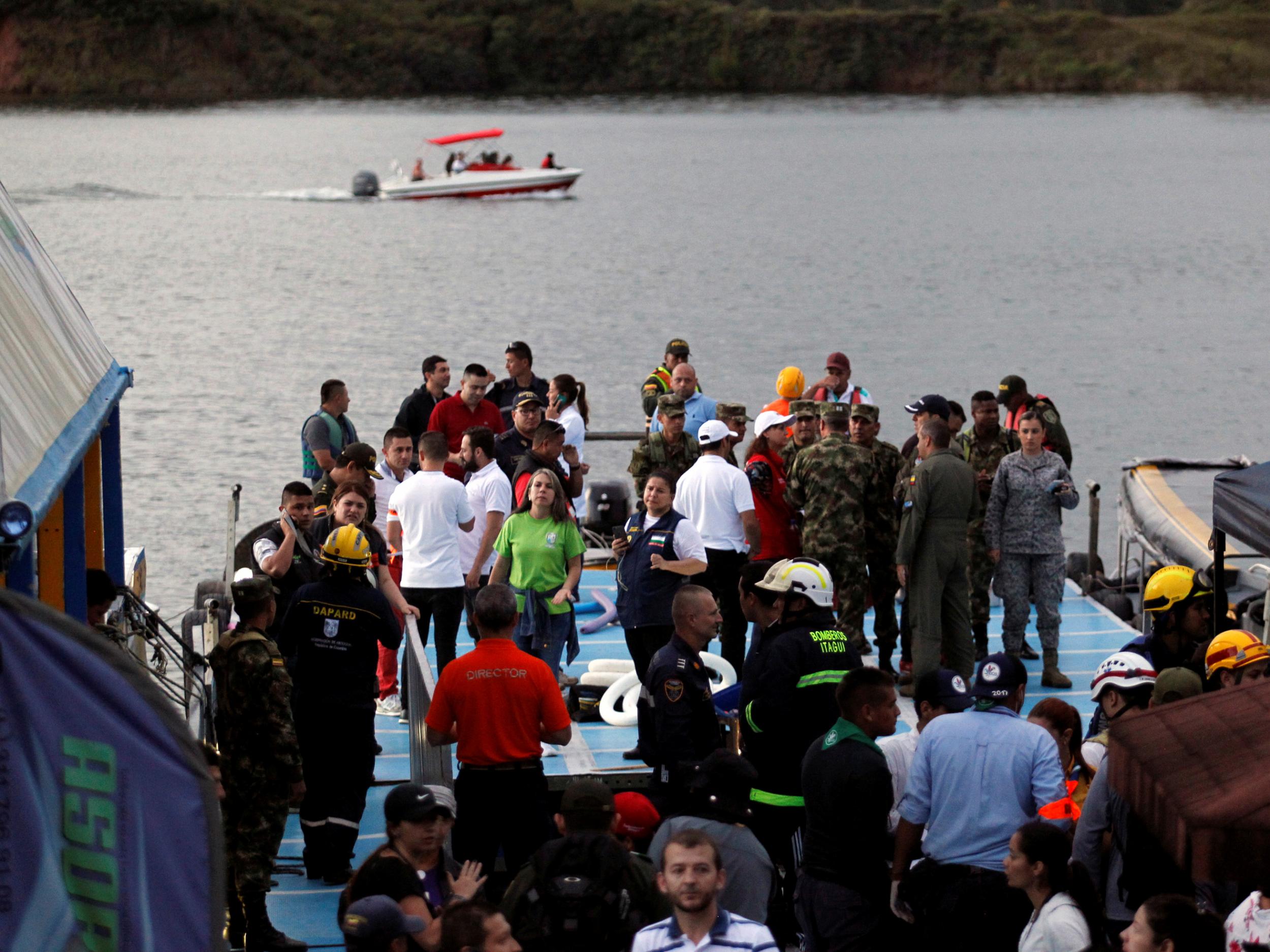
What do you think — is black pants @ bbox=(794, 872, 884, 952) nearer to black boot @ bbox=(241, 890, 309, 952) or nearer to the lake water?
black boot @ bbox=(241, 890, 309, 952)

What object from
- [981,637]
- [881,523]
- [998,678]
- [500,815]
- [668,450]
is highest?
[668,450]

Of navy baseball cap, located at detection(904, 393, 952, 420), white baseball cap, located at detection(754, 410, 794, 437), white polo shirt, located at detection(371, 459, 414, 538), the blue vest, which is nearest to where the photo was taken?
the blue vest

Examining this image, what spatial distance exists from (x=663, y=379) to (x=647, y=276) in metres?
44.1

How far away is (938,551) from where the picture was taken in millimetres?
9539

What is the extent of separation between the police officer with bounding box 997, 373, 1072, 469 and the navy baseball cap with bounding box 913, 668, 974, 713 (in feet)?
17.1

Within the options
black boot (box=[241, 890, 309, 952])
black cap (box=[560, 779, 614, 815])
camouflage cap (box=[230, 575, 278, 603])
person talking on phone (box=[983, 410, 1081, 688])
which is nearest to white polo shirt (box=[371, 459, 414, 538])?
camouflage cap (box=[230, 575, 278, 603])

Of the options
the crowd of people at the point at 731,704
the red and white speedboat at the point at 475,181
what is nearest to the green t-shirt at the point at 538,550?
the crowd of people at the point at 731,704

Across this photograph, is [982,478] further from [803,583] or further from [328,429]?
[328,429]

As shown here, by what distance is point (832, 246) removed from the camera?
6575 centimetres

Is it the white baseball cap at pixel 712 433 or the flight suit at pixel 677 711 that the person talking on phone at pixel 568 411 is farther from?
the flight suit at pixel 677 711

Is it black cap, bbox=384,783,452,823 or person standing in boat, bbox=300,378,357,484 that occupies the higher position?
person standing in boat, bbox=300,378,357,484

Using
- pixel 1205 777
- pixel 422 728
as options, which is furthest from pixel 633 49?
pixel 1205 777

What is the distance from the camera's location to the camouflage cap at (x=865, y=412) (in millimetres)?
10242

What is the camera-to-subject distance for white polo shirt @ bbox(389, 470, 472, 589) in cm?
930
